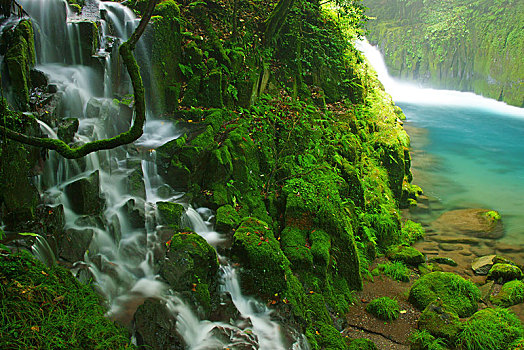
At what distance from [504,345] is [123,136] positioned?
6.22m

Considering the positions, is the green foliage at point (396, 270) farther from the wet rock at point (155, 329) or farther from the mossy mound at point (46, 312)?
the mossy mound at point (46, 312)

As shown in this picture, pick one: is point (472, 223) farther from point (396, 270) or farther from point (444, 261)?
point (396, 270)

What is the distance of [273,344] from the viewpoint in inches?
184

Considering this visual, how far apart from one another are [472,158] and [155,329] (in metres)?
16.7

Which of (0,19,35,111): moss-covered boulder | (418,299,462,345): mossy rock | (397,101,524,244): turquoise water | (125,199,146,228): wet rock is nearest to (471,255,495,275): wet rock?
(397,101,524,244): turquoise water

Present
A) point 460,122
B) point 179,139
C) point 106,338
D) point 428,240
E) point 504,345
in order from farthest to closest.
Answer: point 460,122, point 428,240, point 179,139, point 504,345, point 106,338

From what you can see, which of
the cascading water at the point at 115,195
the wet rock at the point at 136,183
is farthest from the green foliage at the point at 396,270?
the wet rock at the point at 136,183

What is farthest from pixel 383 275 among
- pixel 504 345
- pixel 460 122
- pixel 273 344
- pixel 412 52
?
pixel 412 52

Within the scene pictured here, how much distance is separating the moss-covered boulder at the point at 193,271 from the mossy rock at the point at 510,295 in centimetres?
550

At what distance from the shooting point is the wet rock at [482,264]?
7.89 meters

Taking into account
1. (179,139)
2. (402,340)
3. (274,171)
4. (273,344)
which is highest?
(179,139)

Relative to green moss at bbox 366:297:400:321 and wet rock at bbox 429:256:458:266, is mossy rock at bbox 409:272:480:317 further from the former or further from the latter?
wet rock at bbox 429:256:458:266

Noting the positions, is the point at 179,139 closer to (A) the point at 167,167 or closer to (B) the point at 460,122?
(A) the point at 167,167

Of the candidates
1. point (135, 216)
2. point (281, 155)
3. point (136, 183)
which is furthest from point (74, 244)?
point (281, 155)
